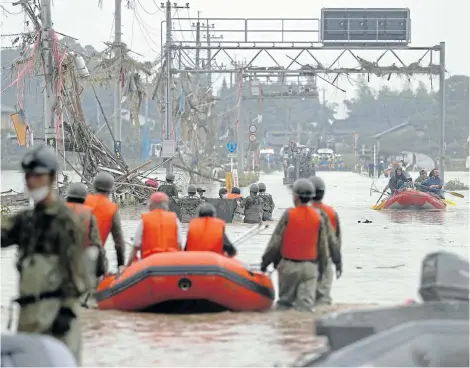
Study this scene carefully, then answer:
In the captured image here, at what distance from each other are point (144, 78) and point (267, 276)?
29504 mm

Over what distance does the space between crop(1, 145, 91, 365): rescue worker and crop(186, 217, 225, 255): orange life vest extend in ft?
23.3

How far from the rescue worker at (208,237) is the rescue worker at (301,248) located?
2.25 ft

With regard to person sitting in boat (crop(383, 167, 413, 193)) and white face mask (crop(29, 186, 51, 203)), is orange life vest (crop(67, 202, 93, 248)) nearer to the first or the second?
white face mask (crop(29, 186, 51, 203))

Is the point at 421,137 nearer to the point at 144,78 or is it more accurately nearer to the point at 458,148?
the point at 458,148

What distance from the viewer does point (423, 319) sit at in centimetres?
833

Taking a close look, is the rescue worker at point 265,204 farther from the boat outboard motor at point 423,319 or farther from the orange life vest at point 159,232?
the boat outboard motor at point 423,319

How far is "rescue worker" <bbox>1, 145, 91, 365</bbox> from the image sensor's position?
27.3ft

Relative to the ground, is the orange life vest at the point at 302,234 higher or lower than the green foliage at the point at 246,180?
higher

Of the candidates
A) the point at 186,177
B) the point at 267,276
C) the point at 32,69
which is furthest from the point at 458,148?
the point at 267,276

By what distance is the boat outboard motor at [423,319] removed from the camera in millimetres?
7223

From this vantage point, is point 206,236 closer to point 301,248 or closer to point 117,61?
point 301,248

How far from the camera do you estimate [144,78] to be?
44.4 m

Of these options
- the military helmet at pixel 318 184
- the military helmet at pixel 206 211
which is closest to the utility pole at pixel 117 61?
the military helmet at pixel 318 184

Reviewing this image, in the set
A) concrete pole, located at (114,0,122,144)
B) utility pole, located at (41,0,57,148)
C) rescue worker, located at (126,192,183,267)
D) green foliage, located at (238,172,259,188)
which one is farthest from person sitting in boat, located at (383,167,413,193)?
rescue worker, located at (126,192,183,267)
